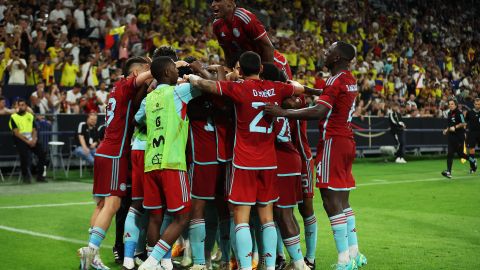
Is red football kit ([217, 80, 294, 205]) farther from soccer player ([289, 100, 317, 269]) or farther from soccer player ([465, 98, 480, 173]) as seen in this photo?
soccer player ([465, 98, 480, 173])

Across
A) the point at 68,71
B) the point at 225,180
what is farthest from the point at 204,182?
the point at 68,71

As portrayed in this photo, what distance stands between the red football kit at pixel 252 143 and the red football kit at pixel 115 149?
A: 1453mm

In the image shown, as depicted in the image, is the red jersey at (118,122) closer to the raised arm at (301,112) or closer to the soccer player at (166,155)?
the soccer player at (166,155)

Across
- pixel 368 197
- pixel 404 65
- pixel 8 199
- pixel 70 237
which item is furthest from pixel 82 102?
pixel 404 65

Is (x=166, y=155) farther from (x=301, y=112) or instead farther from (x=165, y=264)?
(x=301, y=112)

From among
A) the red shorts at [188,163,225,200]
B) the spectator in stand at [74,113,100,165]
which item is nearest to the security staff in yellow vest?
the spectator in stand at [74,113,100,165]

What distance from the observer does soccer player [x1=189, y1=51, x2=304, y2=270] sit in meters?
7.55

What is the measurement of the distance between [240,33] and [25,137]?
36.6ft

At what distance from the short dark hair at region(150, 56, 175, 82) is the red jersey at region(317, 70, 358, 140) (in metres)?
1.80

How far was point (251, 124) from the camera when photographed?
7.64 m

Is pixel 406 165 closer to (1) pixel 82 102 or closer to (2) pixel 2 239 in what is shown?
(1) pixel 82 102

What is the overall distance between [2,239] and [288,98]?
5.10 metres

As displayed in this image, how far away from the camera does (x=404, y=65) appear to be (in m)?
37.2

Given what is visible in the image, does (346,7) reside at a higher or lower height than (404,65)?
higher
